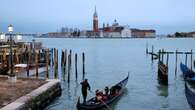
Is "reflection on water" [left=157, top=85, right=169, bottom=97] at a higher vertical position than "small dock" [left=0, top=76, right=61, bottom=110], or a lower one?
lower

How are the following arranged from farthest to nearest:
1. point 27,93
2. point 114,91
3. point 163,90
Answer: point 163,90
point 114,91
point 27,93

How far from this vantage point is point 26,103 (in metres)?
15.9

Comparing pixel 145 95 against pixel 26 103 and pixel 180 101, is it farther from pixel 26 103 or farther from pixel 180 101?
pixel 26 103

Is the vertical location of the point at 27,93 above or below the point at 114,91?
above

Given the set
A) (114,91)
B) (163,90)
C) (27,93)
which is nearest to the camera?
(27,93)

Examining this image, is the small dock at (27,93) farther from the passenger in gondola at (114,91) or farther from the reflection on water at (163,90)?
the reflection on water at (163,90)

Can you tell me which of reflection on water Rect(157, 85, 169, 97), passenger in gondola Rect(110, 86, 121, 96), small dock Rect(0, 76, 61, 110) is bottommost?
reflection on water Rect(157, 85, 169, 97)

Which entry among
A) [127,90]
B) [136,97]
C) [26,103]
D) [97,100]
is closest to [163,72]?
[127,90]

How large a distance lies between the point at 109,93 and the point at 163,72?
350 inches

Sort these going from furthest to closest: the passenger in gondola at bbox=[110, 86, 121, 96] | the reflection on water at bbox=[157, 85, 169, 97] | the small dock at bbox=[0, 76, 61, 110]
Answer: the reflection on water at bbox=[157, 85, 169, 97], the passenger in gondola at bbox=[110, 86, 121, 96], the small dock at bbox=[0, 76, 61, 110]

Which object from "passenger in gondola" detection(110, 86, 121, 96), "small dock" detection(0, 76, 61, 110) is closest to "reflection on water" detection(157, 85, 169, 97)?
"passenger in gondola" detection(110, 86, 121, 96)

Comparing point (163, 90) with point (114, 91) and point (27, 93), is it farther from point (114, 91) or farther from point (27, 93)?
point (27, 93)

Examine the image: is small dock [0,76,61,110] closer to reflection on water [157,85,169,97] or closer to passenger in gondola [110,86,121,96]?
passenger in gondola [110,86,121,96]

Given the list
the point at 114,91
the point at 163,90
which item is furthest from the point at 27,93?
the point at 163,90
